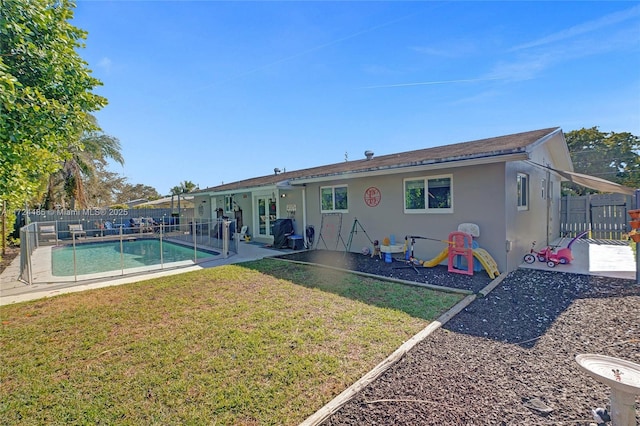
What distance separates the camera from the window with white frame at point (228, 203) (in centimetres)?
1594

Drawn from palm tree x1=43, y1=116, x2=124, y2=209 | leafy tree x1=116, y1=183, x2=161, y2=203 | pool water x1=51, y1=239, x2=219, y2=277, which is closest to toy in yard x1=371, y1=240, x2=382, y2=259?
pool water x1=51, y1=239, x2=219, y2=277

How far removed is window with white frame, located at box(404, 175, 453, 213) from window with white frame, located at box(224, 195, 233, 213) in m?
10.6

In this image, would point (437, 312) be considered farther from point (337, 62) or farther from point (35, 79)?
point (337, 62)

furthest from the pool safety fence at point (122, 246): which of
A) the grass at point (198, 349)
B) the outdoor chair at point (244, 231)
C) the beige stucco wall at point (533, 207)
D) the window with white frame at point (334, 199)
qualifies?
the beige stucco wall at point (533, 207)

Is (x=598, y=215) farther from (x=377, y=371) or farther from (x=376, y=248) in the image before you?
(x=377, y=371)

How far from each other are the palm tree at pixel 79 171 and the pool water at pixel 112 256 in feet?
27.4

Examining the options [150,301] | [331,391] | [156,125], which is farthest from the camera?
[156,125]

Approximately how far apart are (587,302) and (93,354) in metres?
7.54

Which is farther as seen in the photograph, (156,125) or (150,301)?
(156,125)

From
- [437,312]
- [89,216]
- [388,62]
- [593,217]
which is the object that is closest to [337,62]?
[388,62]

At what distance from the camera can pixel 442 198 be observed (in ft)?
25.7

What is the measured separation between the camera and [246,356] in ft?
10.7

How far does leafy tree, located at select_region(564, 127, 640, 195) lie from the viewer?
81.7 feet

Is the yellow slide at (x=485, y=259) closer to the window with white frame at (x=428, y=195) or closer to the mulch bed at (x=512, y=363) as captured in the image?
the mulch bed at (x=512, y=363)
